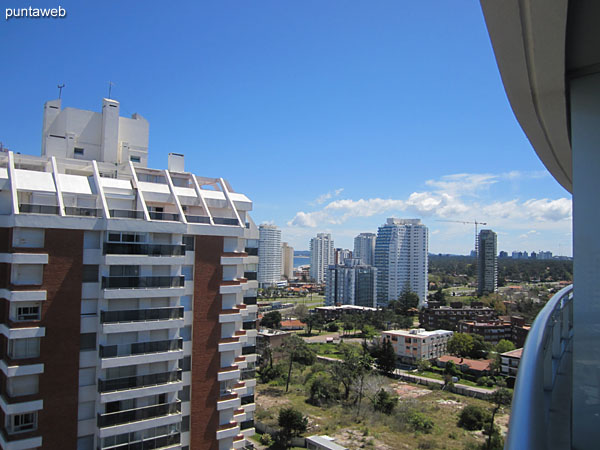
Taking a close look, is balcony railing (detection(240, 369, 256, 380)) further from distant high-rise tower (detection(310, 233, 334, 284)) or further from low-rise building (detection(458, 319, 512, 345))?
distant high-rise tower (detection(310, 233, 334, 284))

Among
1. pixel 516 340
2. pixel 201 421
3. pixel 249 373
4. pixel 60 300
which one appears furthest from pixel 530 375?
pixel 516 340

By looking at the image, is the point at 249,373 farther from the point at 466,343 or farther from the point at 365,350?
the point at 466,343

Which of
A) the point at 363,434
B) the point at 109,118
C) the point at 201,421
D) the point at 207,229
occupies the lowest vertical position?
the point at 363,434

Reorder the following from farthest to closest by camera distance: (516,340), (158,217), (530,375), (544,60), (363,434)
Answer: (516,340) → (363,434) → (158,217) → (544,60) → (530,375)

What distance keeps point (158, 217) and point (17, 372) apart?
2.00m

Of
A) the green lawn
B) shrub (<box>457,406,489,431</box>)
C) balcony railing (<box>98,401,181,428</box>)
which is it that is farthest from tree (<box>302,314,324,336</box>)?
balcony railing (<box>98,401,181,428</box>)

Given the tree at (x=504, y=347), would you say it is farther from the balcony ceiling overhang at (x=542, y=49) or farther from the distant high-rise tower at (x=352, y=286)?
the balcony ceiling overhang at (x=542, y=49)

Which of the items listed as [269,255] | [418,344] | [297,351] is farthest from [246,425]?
[269,255]

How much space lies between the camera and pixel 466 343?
1898 cm

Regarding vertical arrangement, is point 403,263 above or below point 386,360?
above

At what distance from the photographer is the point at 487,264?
38.8m

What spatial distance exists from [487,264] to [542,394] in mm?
42160

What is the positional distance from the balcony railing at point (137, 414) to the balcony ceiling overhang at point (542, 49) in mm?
4539

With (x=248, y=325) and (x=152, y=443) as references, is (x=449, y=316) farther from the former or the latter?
(x=152, y=443)
